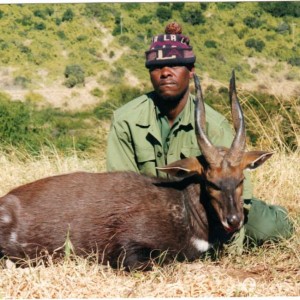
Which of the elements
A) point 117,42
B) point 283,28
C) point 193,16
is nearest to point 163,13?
point 193,16

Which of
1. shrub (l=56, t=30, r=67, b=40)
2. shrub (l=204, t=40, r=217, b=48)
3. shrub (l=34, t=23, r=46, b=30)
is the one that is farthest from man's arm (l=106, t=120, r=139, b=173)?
shrub (l=56, t=30, r=67, b=40)

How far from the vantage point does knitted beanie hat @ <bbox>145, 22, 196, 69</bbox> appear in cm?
641

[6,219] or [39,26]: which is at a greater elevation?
[6,219]

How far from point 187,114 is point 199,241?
1.40 m

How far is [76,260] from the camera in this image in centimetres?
571

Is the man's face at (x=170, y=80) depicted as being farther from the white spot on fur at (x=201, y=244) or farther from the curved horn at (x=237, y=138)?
the white spot on fur at (x=201, y=244)

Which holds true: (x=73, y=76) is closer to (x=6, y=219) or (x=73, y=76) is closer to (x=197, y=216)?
(x=6, y=219)

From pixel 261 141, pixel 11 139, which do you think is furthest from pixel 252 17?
pixel 261 141

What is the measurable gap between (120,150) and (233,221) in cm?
175

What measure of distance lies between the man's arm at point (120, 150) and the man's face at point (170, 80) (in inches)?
21.1

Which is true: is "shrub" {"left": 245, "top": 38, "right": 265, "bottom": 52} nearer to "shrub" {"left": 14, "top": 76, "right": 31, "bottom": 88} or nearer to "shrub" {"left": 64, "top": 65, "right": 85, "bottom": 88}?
"shrub" {"left": 64, "top": 65, "right": 85, "bottom": 88}

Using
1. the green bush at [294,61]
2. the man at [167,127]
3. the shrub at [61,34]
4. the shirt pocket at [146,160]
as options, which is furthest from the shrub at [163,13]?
the shirt pocket at [146,160]

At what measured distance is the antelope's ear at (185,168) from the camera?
5.64 metres

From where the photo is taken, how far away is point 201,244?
589 centimetres
